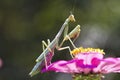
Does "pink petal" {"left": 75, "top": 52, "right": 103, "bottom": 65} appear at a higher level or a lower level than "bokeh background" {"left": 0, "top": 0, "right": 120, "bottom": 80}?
lower

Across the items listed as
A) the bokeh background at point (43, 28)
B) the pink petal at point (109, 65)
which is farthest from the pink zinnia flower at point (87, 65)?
the bokeh background at point (43, 28)

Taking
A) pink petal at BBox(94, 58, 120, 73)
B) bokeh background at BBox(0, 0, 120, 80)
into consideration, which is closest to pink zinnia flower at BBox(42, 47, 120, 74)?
pink petal at BBox(94, 58, 120, 73)

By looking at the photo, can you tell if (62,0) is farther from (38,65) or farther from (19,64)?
(38,65)

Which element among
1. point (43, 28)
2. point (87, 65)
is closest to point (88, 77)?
point (87, 65)

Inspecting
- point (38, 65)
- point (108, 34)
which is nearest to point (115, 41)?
point (108, 34)

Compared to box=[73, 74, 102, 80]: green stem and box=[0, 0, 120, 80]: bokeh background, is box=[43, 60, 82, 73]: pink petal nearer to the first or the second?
box=[73, 74, 102, 80]: green stem

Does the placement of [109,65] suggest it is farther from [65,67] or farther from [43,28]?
[43,28]

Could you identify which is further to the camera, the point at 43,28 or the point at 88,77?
the point at 43,28

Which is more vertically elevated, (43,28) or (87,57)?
(43,28)
